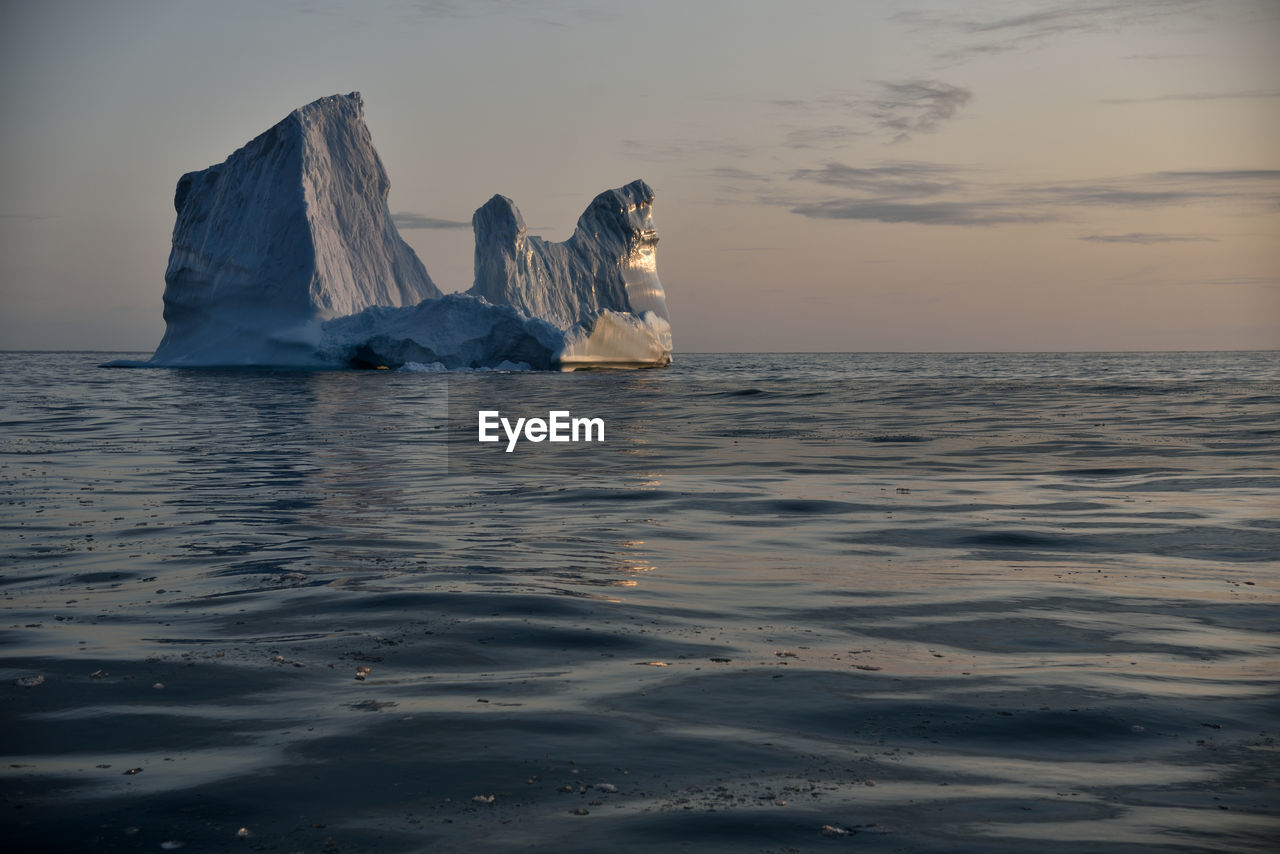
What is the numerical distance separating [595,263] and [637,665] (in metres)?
46.8

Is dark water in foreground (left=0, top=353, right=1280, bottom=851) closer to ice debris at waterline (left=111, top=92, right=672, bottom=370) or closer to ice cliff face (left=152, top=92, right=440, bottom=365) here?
ice debris at waterline (left=111, top=92, right=672, bottom=370)

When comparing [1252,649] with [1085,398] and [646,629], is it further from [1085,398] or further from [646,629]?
[1085,398]

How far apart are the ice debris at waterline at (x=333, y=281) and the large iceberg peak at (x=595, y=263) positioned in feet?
0.74

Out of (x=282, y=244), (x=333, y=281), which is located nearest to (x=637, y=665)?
(x=282, y=244)

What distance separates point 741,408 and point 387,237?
26.9m

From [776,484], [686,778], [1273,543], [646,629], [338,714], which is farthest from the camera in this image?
[776,484]

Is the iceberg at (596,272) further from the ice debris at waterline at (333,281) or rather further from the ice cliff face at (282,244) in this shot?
the ice cliff face at (282,244)

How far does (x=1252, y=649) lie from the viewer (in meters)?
4.20

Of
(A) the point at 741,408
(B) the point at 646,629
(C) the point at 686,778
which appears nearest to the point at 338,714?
(C) the point at 686,778

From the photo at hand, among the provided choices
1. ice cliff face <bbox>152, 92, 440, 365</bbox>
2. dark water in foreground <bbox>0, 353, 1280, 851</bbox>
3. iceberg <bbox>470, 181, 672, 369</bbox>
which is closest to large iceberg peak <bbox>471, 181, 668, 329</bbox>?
iceberg <bbox>470, 181, 672, 369</bbox>

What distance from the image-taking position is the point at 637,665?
3.94 m

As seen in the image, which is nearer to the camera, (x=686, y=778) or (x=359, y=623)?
(x=686, y=778)

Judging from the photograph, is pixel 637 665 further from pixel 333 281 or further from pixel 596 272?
pixel 596 272

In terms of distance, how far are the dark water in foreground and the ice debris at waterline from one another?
1150 inches
